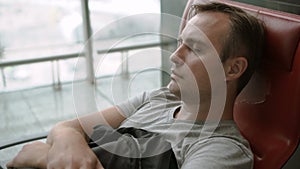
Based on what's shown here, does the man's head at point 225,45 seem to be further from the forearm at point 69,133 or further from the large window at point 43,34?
the large window at point 43,34

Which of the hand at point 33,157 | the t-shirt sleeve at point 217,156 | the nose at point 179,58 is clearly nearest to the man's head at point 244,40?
the nose at point 179,58

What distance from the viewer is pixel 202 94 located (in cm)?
117

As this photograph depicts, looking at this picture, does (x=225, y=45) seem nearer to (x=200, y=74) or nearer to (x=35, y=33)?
(x=200, y=74)


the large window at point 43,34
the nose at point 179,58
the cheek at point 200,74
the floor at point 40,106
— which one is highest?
the nose at point 179,58

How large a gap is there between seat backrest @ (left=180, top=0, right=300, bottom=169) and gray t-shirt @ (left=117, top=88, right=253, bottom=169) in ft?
0.28

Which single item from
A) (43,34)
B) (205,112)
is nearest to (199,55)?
(205,112)

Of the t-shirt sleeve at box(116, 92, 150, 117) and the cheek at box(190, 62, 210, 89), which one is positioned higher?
the cheek at box(190, 62, 210, 89)

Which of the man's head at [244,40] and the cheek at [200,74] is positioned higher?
the man's head at [244,40]

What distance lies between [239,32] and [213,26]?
8 centimetres

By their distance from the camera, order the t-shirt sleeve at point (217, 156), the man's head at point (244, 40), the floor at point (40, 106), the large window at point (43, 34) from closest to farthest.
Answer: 1. the t-shirt sleeve at point (217, 156)
2. the man's head at point (244, 40)
3. the floor at point (40, 106)
4. the large window at point (43, 34)

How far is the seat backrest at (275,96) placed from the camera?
1054mm

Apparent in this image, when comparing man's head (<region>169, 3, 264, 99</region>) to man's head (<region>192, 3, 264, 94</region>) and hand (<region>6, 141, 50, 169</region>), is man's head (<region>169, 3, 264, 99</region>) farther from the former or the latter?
hand (<region>6, 141, 50, 169</region>)

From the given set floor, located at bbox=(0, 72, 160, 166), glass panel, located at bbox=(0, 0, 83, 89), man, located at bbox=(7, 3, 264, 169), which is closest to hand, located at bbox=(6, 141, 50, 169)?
man, located at bbox=(7, 3, 264, 169)

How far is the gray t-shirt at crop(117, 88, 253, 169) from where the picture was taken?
1.00 m
